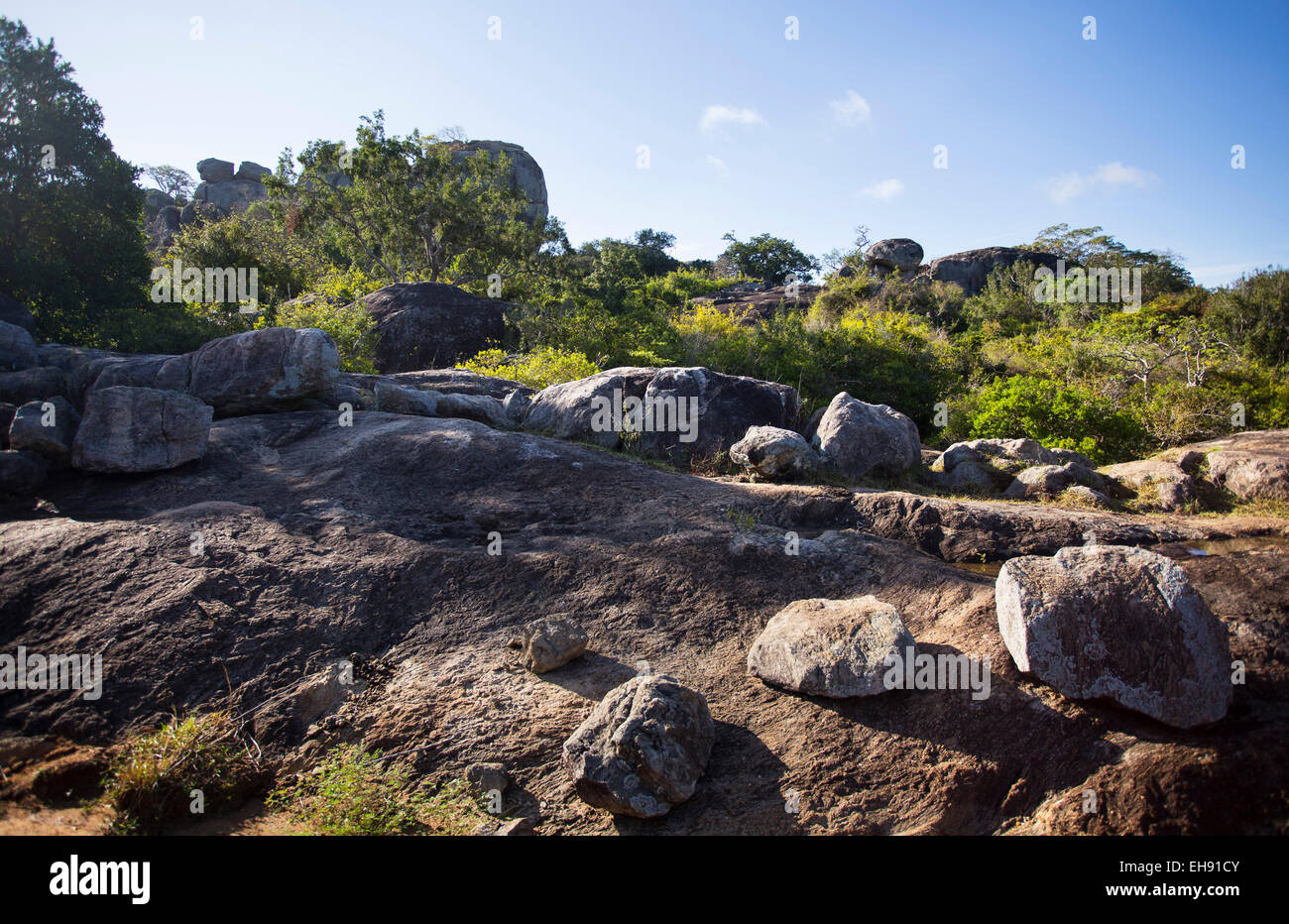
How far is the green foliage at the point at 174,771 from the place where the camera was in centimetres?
387

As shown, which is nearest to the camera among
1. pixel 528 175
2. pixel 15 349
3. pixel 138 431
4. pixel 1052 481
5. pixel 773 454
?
pixel 138 431

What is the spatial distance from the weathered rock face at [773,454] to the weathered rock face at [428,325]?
9.64 metres

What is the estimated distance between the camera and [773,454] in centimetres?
913

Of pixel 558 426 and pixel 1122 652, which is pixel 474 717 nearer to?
pixel 1122 652

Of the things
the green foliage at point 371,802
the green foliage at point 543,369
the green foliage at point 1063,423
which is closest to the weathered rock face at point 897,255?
the green foliage at point 1063,423

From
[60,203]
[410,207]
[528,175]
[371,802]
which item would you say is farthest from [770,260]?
[371,802]

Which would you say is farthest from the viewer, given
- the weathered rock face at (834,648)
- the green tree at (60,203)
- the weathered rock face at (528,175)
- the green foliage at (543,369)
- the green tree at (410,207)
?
the weathered rock face at (528,175)

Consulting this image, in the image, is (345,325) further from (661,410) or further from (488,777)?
(488,777)

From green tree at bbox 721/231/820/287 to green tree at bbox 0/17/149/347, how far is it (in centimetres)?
3630

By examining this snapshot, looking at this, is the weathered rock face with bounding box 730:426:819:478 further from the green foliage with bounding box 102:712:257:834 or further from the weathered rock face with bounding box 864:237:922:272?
the weathered rock face with bounding box 864:237:922:272

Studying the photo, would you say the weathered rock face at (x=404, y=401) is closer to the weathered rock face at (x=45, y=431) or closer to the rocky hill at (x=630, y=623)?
the rocky hill at (x=630, y=623)

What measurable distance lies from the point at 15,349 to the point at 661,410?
30.4 ft

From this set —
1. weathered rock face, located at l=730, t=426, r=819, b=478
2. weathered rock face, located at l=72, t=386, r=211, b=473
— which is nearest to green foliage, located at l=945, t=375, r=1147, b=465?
weathered rock face, located at l=730, t=426, r=819, b=478
